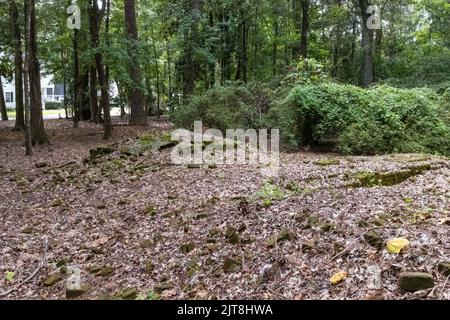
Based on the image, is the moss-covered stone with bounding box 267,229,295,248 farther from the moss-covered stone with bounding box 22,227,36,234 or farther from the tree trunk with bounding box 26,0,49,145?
the tree trunk with bounding box 26,0,49,145

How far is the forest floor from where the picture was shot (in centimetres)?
332

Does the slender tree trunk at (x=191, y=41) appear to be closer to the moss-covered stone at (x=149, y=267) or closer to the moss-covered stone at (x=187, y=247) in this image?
the moss-covered stone at (x=187, y=247)

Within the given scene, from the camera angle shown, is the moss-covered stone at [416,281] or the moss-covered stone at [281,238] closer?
the moss-covered stone at [416,281]

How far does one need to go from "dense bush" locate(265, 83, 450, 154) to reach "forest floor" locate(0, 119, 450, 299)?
1292mm

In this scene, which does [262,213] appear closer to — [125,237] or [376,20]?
[125,237]

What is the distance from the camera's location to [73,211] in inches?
239

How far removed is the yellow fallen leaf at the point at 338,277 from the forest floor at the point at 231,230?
29mm

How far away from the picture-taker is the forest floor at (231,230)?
332cm

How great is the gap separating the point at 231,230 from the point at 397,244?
5.31 feet

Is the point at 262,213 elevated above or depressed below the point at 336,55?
below

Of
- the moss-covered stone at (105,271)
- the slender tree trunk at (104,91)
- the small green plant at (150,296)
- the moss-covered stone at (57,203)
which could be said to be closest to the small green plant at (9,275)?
the moss-covered stone at (105,271)

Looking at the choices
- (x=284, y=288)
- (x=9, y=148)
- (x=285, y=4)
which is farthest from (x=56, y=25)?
(x=284, y=288)

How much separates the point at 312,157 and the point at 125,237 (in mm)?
4734

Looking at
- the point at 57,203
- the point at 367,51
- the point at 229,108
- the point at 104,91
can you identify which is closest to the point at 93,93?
the point at 104,91
